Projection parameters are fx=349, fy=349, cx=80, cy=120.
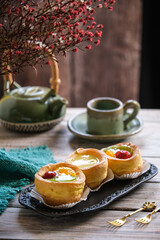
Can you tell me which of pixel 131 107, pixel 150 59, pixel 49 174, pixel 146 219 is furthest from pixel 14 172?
pixel 150 59

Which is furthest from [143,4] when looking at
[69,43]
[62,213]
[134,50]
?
[62,213]

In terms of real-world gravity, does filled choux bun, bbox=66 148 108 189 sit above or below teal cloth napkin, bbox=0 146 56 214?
above

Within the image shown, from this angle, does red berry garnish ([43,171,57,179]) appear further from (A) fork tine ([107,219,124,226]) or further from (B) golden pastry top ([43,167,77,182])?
(A) fork tine ([107,219,124,226])

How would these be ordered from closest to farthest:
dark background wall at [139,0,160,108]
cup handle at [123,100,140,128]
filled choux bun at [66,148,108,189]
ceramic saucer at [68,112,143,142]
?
1. filled choux bun at [66,148,108,189]
2. ceramic saucer at [68,112,143,142]
3. cup handle at [123,100,140,128]
4. dark background wall at [139,0,160,108]

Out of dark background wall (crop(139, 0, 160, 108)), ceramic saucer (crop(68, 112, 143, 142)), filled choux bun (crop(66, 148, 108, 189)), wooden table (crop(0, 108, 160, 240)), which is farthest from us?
dark background wall (crop(139, 0, 160, 108))

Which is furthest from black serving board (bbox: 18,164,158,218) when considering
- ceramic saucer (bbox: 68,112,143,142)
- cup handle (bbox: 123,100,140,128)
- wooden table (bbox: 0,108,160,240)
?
cup handle (bbox: 123,100,140,128)

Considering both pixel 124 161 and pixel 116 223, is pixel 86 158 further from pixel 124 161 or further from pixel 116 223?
pixel 116 223
